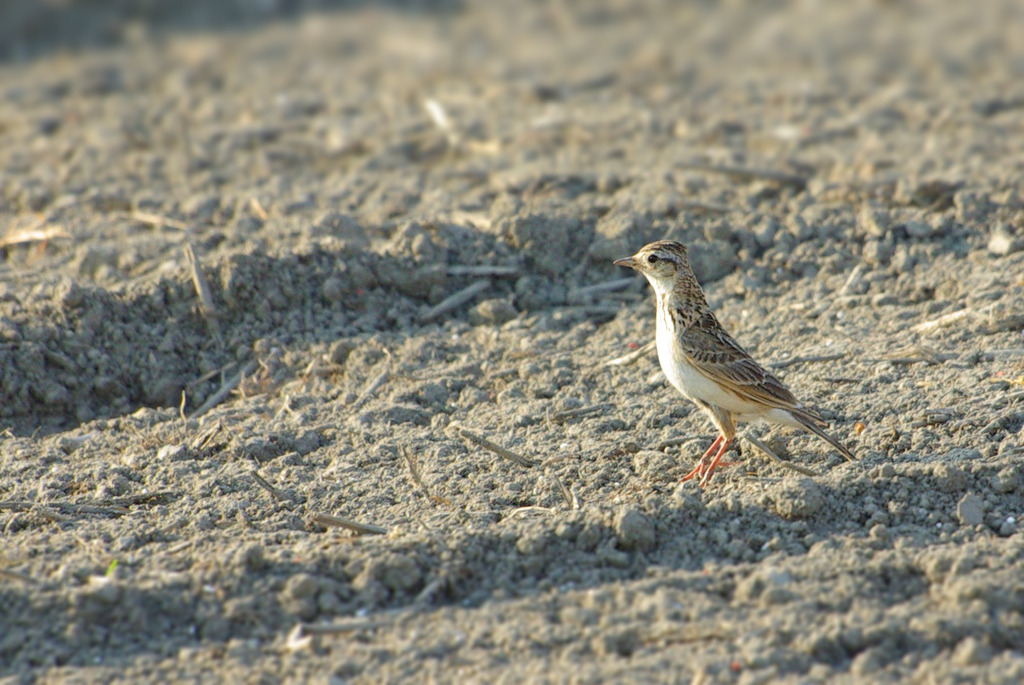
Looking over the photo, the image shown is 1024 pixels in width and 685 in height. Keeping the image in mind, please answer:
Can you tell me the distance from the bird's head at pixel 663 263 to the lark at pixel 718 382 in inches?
6.4

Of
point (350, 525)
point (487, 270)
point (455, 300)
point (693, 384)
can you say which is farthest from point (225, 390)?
point (693, 384)

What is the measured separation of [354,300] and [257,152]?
285 centimetres

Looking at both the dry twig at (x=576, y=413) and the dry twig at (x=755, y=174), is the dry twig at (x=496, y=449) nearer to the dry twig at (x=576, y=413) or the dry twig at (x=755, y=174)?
the dry twig at (x=576, y=413)

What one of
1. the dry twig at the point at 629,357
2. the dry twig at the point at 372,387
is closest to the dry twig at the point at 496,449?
the dry twig at the point at 372,387

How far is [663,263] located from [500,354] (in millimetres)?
1257

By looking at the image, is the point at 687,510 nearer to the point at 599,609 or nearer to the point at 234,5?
the point at 599,609

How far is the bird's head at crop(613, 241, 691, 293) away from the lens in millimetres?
6688

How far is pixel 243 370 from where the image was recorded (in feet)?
24.4

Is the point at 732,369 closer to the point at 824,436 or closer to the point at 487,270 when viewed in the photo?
the point at 824,436

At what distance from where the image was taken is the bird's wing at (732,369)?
6105mm

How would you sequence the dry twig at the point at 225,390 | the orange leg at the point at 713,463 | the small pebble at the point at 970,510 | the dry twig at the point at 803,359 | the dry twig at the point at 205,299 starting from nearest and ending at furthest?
the small pebble at the point at 970,510, the orange leg at the point at 713,463, the dry twig at the point at 803,359, the dry twig at the point at 225,390, the dry twig at the point at 205,299

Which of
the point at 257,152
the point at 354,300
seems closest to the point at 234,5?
the point at 257,152

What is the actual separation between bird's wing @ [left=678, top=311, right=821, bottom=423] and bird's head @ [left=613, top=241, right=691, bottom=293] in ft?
1.22

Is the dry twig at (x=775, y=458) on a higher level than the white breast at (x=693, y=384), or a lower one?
lower
